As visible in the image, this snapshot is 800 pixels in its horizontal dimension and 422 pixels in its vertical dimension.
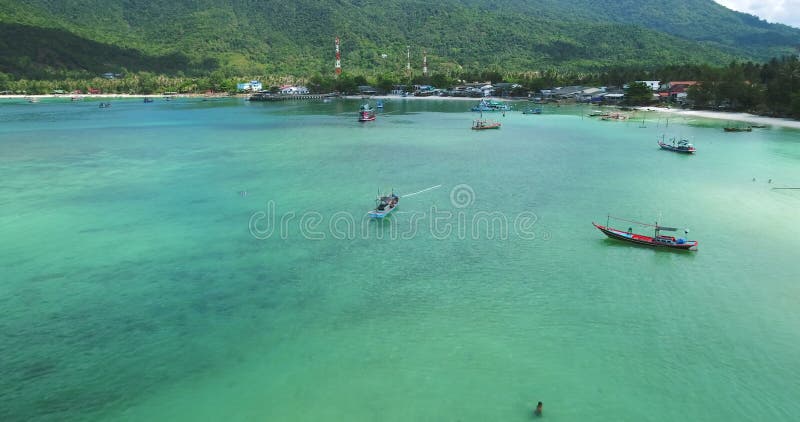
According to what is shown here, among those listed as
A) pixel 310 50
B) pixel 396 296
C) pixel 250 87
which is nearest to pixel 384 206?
pixel 396 296

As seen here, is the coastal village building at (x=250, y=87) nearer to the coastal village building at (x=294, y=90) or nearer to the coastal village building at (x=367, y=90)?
the coastal village building at (x=294, y=90)

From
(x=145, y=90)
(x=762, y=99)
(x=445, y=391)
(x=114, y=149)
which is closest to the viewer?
(x=445, y=391)

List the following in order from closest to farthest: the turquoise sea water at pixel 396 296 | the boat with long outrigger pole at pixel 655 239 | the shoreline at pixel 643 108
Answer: the turquoise sea water at pixel 396 296 → the boat with long outrigger pole at pixel 655 239 → the shoreline at pixel 643 108

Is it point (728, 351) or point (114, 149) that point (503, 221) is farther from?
point (114, 149)

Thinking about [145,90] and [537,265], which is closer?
[537,265]

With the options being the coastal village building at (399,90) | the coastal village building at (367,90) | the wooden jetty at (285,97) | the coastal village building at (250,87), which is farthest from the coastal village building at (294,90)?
the coastal village building at (399,90)

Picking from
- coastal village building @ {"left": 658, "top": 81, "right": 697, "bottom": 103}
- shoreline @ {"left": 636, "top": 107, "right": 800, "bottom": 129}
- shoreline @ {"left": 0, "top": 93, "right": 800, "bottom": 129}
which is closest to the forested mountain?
shoreline @ {"left": 0, "top": 93, "right": 800, "bottom": 129}

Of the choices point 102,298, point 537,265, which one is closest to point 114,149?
point 102,298
